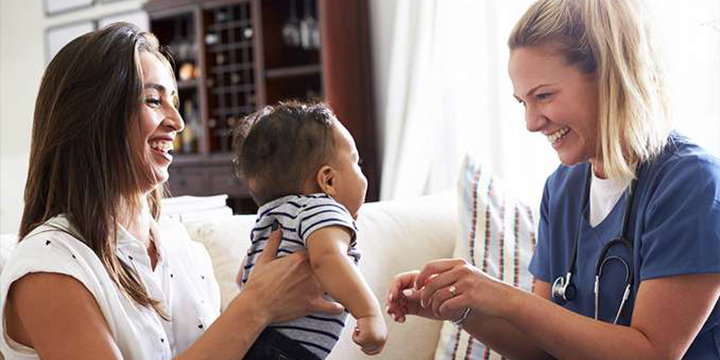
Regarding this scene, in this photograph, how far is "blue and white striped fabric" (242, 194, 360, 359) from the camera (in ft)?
4.51

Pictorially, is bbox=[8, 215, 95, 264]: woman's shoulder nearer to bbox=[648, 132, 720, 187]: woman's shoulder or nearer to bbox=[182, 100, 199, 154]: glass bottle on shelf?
bbox=[648, 132, 720, 187]: woman's shoulder

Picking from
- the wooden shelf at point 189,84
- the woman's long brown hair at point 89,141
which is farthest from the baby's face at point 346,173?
the wooden shelf at point 189,84

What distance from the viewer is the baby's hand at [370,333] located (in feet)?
4.24

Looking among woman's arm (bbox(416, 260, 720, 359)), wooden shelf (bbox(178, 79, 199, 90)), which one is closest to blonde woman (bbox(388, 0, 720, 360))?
woman's arm (bbox(416, 260, 720, 359))

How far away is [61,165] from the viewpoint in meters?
1.34

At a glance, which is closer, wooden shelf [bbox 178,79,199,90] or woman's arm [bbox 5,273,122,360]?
woman's arm [bbox 5,273,122,360]

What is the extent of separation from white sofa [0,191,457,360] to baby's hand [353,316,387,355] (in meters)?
0.71

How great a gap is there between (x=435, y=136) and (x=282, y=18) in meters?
1.32

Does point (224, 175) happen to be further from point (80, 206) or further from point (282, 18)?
point (80, 206)

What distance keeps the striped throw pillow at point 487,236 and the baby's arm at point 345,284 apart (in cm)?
84

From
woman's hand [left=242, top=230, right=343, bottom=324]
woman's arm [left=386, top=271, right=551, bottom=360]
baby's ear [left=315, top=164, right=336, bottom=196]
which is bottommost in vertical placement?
woman's arm [left=386, top=271, right=551, bottom=360]

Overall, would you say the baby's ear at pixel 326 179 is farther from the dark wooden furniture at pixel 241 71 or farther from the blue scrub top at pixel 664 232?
the dark wooden furniture at pixel 241 71

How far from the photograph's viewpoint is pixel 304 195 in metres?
1.44

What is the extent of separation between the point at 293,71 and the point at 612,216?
2.75m
